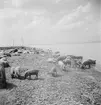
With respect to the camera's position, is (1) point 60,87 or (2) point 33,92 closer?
(2) point 33,92

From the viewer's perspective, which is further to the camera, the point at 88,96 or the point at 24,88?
the point at 24,88

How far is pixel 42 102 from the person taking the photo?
6492 mm

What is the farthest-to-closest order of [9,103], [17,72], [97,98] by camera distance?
1. [17,72]
2. [97,98]
3. [9,103]

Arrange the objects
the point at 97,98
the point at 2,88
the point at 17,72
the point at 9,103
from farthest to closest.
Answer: the point at 17,72, the point at 2,88, the point at 97,98, the point at 9,103

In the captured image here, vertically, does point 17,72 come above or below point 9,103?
above

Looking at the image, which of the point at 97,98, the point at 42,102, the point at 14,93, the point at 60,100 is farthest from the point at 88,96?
the point at 14,93

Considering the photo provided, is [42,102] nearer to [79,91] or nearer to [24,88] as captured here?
[24,88]

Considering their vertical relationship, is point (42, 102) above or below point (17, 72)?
below

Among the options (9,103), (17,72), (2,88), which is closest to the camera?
(9,103)

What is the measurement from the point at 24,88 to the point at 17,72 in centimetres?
254

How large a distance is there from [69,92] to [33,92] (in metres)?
2.44

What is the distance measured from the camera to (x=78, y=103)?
642 centimetres

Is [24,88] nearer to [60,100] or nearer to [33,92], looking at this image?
[33,92]

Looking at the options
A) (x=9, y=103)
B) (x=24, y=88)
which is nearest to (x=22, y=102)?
(x=9, y=103)
